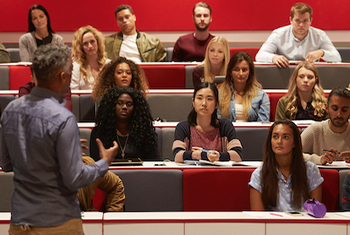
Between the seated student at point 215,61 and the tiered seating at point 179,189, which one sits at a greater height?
the seated student at point 215,61

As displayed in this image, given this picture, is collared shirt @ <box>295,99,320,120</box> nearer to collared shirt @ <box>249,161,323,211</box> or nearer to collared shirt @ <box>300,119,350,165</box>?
collared shirt @ <box>300,119,350,165</box>

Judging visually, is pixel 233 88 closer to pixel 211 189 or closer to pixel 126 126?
pixel 126 126

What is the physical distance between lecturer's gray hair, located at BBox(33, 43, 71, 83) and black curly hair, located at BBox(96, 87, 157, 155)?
3.29 ft

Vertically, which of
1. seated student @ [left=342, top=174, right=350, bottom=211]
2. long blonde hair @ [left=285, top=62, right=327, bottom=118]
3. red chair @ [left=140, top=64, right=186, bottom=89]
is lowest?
seated student @ [left=342, top=174, right=350, bottom=211]

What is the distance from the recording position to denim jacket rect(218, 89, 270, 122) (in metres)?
2.49

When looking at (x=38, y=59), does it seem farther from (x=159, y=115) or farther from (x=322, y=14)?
(x=322, y=14)

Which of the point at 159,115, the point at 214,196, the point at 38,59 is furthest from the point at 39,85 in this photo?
the point at 159,115

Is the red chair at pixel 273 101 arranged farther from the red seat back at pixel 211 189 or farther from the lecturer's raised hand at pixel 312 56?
the red seat back at pixel 211 189

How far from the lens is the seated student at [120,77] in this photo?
8.38ft

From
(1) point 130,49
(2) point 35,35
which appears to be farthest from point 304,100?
(2) point 35,35

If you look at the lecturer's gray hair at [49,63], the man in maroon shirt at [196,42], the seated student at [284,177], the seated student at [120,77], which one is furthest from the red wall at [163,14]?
the lecturer's gray hair at [49,63]

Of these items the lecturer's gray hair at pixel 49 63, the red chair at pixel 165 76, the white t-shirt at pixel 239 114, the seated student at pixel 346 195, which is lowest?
the seated student at pixel 346 195

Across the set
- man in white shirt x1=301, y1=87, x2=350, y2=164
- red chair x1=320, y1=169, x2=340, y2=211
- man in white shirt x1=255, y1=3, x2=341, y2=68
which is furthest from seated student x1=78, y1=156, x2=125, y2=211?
man in white shirt x1=255, y1=3, x2=341, y2=68

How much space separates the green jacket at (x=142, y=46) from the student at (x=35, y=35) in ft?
1.27
